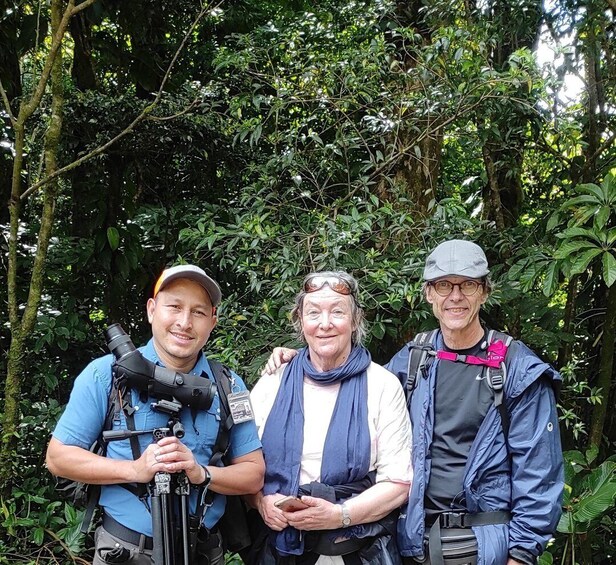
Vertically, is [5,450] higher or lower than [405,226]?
lower

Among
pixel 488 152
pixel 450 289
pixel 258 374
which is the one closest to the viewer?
pixel 450 289

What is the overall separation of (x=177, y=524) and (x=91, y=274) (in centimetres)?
369

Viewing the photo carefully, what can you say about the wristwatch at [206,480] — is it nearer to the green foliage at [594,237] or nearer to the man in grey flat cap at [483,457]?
the man in grey flat cap at [483,457]

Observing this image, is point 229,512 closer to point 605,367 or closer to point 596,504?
point 596,504

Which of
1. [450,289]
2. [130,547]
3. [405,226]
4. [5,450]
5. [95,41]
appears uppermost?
[95,41]

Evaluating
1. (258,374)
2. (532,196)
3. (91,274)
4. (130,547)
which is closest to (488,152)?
(532,196)

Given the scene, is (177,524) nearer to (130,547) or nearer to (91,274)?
(130,547)

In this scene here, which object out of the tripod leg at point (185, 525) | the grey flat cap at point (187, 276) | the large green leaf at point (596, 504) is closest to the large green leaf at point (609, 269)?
the large green leaf at point (596, 504)

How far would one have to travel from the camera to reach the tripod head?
2.10 m

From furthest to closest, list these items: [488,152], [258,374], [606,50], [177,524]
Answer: [488,152], [606,50], [258,374], [177,524]

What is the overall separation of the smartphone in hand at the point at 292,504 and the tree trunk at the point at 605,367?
319 centimetres

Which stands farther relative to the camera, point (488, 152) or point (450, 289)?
point (488, 152)

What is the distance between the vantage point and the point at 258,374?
11.7 feet

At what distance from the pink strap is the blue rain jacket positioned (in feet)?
0.13
